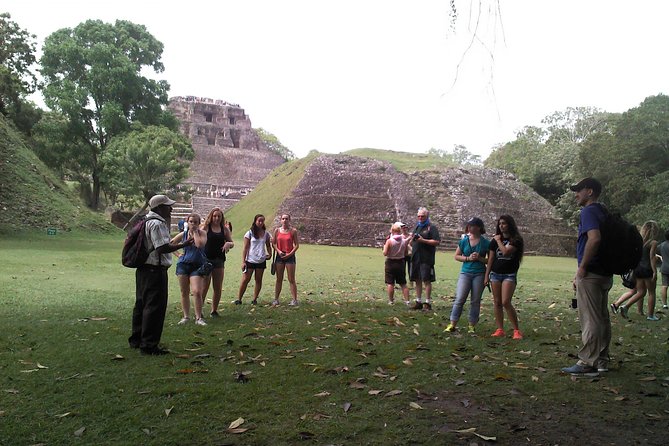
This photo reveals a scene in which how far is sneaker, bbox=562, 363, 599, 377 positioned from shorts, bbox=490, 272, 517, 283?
1351 mm

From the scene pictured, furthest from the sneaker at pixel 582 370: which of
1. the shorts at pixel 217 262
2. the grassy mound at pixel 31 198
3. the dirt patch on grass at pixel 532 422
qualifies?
the grassy mound at pixel 31 198

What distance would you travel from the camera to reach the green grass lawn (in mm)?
3625

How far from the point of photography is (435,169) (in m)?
41.4

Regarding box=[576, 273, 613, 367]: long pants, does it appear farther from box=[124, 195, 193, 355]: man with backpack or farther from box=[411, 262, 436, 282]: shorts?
box=[124, 195, 193, 355]: man with backpack

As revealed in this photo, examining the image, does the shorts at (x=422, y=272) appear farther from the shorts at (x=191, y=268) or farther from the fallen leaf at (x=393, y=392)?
the fallen leaf at (x=393, y=392)

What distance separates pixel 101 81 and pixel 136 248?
3124 centimetres

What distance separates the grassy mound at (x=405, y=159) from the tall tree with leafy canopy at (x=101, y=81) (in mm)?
18851

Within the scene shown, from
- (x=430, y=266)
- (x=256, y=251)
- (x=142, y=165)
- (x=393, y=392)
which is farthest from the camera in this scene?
(x=142, y=165)

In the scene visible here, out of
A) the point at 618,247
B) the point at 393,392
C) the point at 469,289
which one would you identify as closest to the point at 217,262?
the point at 469,289

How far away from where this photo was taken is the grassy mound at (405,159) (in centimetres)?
4316

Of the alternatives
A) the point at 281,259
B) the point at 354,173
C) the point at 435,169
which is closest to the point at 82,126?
the point at 354,173

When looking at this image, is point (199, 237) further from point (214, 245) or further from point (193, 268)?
point (214, 245)

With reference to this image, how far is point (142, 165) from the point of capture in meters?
27.4

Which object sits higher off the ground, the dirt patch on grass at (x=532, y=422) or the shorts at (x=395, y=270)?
the shorts at (x=395, y=270)
